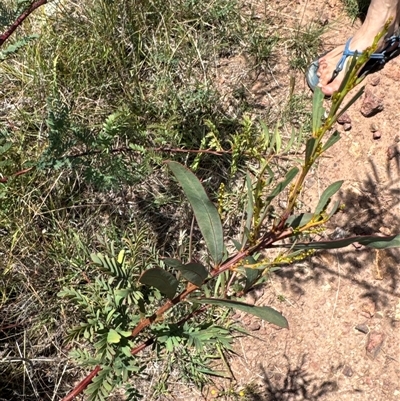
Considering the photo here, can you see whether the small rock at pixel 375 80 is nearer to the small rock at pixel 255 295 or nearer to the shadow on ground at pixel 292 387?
the small rock at pixel 255 295

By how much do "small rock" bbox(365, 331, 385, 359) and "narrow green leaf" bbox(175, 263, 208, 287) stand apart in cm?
117

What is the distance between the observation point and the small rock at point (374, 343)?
1.91 m

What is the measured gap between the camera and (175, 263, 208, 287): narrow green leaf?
3.16ft

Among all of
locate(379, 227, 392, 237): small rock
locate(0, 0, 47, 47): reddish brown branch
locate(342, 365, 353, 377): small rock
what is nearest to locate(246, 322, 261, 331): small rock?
locate(342, 365, 353, 377): small rock

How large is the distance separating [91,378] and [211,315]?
0.77 meters

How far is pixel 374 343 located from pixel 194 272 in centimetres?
121

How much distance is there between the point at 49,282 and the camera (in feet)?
6.20

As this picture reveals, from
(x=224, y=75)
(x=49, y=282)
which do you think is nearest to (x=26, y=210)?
(x=49, y=282)

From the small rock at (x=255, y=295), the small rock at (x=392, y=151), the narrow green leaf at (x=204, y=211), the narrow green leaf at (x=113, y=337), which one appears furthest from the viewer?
the small rock at (x=392, y=151)

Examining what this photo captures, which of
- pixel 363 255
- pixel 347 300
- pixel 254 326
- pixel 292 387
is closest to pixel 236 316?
pixel 254 326

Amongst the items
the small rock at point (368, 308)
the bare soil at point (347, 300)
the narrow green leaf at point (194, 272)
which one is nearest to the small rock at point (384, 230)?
the bare soil at point (347, 300)

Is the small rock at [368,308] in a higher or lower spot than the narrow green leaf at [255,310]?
higher

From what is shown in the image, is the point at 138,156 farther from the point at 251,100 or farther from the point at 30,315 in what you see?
the point at 30,315

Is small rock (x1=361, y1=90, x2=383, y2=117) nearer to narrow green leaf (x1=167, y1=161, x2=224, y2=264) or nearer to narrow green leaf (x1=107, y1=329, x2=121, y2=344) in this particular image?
narrow green leaf (x1=167, y1=161, x2=224, y2=264)
